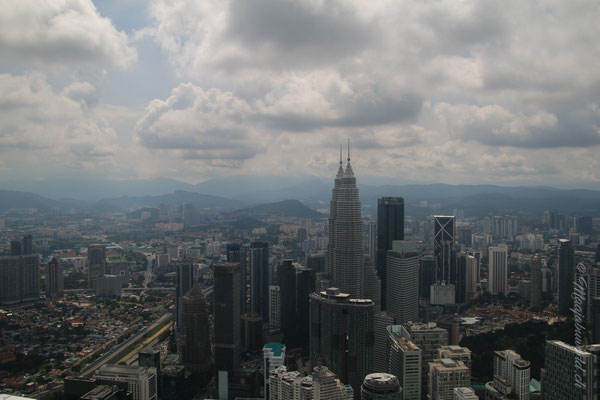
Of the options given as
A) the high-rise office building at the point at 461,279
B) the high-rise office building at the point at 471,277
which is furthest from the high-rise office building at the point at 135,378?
the high-rise office building at the point at 471,277

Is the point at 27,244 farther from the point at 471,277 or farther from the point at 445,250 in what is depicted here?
the point at 471,277

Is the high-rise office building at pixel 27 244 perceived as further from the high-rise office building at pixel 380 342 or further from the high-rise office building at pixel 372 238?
the high-rise office building at pixel 380 342

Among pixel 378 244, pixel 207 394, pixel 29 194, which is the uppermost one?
pixel 29 194

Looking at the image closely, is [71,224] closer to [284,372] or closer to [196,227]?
[196,227]

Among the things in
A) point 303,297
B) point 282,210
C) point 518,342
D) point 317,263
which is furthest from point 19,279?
point 282,210

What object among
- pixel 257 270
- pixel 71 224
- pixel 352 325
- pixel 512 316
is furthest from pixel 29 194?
pixel 512 316

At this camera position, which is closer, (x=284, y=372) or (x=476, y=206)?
(x=284, y=372)

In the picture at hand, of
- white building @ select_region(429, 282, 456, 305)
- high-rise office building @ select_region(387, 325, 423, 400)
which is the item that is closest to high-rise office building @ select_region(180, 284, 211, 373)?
high-rise office building @ select_region(387, 325, 423, 400)
